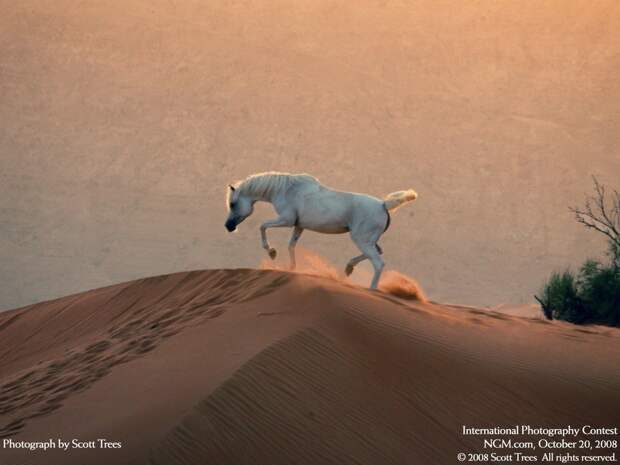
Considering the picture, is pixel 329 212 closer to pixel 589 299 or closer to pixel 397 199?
pixel 397 199

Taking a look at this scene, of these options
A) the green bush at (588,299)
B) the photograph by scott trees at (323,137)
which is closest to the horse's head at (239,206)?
the green bush at (588,299)

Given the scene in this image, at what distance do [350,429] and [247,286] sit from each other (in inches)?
127

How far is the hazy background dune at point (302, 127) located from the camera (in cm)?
2688

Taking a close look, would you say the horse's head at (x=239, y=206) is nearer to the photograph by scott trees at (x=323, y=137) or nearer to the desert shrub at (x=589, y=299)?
the desert shrub at (x=589, y=299)

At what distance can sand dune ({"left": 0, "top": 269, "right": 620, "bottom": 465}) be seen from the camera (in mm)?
7570

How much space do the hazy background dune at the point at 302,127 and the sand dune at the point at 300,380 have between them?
15.4 meters

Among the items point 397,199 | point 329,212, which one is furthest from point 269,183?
point 397,199

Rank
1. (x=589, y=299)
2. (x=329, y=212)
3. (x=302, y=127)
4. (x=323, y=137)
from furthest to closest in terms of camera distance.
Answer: (x=302, y=127)
(x=323, y=137)
(x=589, y=299)
(x=329, y=212)

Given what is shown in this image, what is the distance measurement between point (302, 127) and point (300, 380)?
20987 millimetres

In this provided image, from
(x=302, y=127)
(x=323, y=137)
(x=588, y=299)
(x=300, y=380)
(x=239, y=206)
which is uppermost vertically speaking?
(x=302, y=127)

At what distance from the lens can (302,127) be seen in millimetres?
28859

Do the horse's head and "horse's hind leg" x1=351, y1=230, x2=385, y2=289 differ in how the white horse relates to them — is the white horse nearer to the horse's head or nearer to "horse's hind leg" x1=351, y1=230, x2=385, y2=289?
"horse's hind leg" x1=351, y1=230, x2=385, y2=289

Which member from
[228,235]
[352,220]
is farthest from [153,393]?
[228,235]

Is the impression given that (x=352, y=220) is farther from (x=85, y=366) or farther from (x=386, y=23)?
(x=386, y=23)
